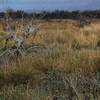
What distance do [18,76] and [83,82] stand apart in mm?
1258

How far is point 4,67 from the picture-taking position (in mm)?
6672

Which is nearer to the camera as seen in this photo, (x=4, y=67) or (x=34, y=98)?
(x=34, y=98)

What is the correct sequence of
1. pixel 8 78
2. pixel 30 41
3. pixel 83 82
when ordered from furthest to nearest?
pixel 30 41
pixel 8 78
pixel 83 82

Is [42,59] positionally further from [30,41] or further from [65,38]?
[65,38]

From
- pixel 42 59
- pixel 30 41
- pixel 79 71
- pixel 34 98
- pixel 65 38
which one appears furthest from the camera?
pixel 65 38

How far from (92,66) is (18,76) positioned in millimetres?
1602

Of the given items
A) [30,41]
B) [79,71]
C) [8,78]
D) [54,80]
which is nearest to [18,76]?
[8,78]

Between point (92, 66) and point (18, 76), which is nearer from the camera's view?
point (18, 76)

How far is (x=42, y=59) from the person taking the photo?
720cm

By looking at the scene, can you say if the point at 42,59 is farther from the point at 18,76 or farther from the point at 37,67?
the point at 18,76

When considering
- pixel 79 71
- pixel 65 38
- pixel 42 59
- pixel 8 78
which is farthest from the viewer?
pixel 65 38

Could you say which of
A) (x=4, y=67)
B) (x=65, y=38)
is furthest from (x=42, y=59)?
(x=65, y=38)

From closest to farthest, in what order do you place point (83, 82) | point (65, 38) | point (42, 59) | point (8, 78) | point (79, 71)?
1. point (83, 82)
2. point (8, 78)
3. point (79, 71)
4. point (42, 59)
5. point (65, 38)

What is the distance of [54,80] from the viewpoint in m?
6.14
